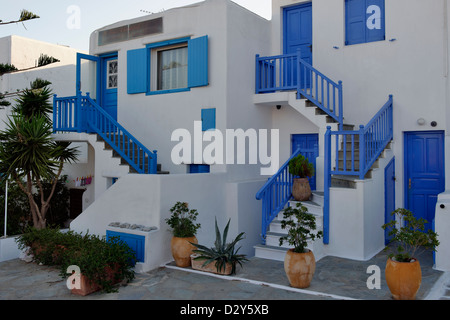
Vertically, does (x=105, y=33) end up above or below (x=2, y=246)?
above

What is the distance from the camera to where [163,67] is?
33.6 feet

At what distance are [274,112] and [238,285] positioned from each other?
220 inches

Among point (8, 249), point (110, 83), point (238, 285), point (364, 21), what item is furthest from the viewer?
point (110, 83)

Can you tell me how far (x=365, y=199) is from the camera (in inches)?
282

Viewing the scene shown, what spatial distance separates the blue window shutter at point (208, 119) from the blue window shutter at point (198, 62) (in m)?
0.62

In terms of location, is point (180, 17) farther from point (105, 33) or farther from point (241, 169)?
point (241, 169)

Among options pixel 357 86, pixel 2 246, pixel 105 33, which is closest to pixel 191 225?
pixel 2 246

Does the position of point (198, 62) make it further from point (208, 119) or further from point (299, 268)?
point (299, 268)

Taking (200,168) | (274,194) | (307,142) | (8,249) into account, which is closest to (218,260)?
(274,194)

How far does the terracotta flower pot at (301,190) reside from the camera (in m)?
8.09

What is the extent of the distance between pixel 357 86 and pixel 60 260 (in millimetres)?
7286

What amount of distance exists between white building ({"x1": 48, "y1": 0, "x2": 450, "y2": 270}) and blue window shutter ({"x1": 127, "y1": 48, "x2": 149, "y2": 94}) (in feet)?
0.13

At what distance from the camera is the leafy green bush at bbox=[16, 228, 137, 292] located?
224 inches
